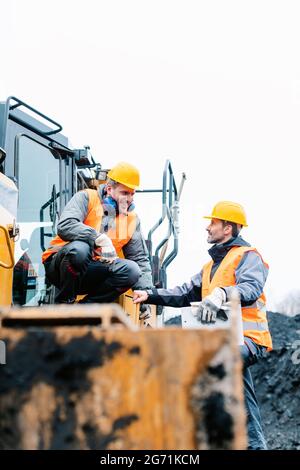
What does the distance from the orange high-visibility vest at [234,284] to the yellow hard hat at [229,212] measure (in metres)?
0.25

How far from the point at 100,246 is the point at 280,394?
313 inches

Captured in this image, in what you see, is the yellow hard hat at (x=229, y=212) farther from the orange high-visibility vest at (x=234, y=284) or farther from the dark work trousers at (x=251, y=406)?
the dark work trousers at (x=251, y=406)

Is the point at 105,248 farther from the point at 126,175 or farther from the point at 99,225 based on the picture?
the point at 126,175

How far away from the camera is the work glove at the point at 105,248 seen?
12.8 feet

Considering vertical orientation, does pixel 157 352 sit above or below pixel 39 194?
below

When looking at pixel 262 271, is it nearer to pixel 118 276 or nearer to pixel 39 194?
pixel 118 276

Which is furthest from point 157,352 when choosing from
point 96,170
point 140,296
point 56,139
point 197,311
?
point 96,170

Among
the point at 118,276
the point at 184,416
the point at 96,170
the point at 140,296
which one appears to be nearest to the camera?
the point at 184,416

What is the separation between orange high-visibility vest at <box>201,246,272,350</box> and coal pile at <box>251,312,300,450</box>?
5.38 metres

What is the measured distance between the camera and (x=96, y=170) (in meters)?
5.74

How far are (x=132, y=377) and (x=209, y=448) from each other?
0.69 ft

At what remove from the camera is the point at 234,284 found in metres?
4.16

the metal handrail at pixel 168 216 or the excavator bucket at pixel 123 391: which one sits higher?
the metal handrail at pixel 168 216

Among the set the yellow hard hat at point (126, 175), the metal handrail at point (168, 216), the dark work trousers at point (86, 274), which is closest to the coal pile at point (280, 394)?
the metal handrail at point (168, 216)
